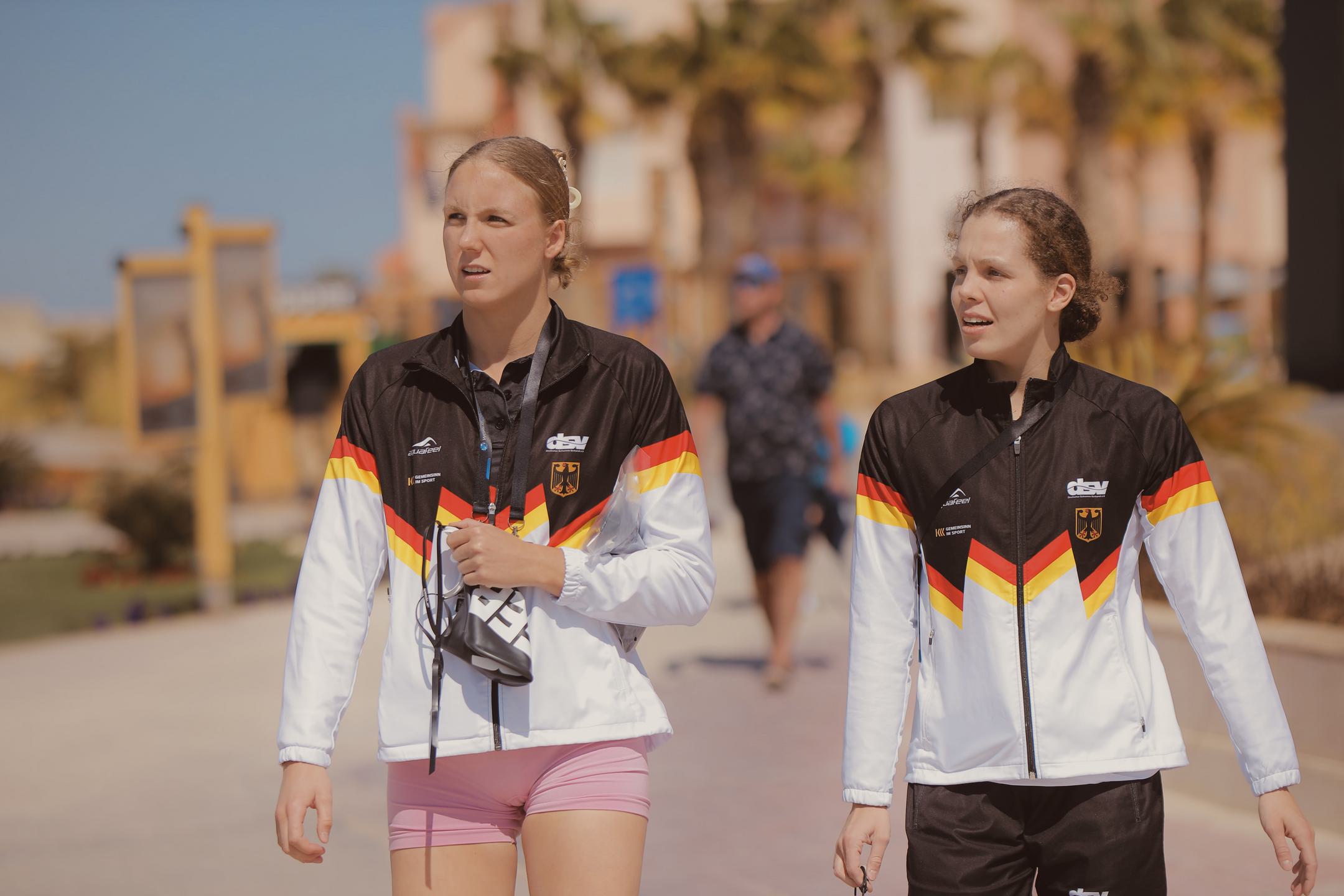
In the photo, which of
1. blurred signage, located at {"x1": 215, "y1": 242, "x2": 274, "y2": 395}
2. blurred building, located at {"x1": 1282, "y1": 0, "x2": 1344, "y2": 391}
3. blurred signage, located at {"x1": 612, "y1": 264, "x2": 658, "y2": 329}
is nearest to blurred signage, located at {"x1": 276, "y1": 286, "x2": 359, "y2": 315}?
blurred signage, located at {"x1": 612, "y1": 264, "x2": 658, "y2": 329}

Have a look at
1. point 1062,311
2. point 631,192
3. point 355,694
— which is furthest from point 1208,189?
point 1062,311

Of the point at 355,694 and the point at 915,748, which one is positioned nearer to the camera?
the point at 915,748

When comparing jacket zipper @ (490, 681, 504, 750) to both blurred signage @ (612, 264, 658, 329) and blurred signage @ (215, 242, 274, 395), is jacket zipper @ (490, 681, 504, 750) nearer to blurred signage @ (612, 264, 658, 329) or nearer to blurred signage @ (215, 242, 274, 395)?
blurred signage @ (215, 242, 274, 395)

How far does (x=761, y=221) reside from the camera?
152 ft

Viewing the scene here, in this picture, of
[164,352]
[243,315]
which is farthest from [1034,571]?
[243,315]

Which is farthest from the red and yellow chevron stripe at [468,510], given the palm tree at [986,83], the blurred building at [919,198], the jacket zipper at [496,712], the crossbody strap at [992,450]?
the blurred building at [919,198]

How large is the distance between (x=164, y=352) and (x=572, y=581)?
32.4ft

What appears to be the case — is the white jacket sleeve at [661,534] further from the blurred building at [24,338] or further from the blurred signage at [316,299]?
the blurred building at [24,338]

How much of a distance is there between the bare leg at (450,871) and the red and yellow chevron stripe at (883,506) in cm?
87

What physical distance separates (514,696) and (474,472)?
0.39 metres

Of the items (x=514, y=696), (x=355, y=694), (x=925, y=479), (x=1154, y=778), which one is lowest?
(x=355, y=694)

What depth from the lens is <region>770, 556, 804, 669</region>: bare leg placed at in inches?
307

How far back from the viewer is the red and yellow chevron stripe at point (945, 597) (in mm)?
2707

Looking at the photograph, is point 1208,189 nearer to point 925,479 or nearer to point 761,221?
point 761,221
